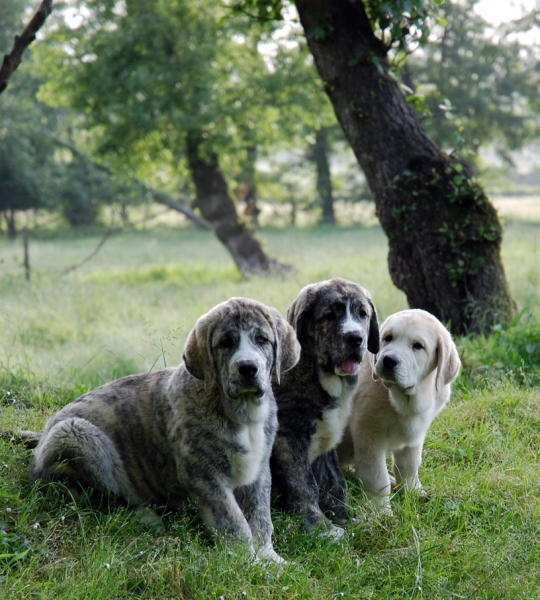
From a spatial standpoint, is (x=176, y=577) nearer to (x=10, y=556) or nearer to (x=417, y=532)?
(x=10, y=556)

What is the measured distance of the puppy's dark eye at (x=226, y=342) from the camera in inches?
147

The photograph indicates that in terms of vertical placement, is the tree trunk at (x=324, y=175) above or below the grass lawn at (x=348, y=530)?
above

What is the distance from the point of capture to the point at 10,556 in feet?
11.5

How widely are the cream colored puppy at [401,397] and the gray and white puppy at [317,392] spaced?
153mm

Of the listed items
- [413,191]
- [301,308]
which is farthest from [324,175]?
[301,308]

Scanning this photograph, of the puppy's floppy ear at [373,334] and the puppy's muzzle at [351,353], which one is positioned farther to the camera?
the puppy's floppy ear at [373,334]

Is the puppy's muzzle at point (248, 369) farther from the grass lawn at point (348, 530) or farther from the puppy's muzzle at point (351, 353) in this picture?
the grass lawn at point (348, 530)

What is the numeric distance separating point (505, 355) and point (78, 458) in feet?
14.1

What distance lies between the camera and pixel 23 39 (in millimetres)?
4836

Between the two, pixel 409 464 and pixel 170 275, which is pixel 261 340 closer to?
pixel 409 464

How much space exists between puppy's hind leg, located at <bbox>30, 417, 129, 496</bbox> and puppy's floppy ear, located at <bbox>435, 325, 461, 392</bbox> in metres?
2.12

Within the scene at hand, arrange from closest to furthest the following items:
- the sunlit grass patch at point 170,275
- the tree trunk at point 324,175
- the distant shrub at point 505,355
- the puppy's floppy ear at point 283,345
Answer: the puppy's floppy ear at point 283,345
the distant shrub at point 505,355
the sunlit grass patch at point 170,275
the tree trunk at point 324,175

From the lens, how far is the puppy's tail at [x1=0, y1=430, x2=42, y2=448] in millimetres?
4730

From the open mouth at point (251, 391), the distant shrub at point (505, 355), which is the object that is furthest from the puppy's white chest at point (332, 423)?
the distant shrub at point (505, 355)
